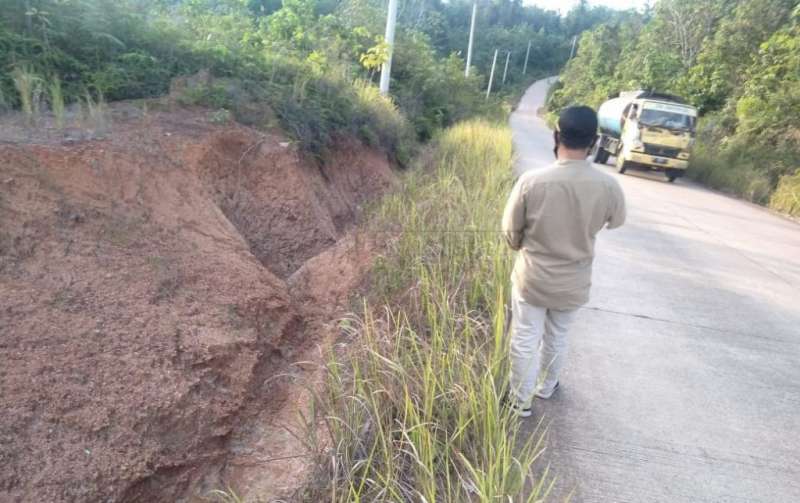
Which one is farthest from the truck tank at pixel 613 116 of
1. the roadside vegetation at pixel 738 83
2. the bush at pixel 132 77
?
the bush at pixel 132 77

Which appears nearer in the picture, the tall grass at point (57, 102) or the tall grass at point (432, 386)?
the tall grass at point (432, 386)

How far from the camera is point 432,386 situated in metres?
2.40

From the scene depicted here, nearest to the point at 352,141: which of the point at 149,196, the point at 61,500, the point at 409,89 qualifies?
the point at 149,196

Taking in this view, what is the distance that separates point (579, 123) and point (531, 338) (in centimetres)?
117

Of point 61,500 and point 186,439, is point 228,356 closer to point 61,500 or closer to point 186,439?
point 186,439

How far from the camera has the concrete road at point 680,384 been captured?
8.68 ft

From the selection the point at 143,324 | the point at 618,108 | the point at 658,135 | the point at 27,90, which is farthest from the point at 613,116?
the point at 143,324

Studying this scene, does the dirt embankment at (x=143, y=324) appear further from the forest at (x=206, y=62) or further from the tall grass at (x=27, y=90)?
the forest at (x=206, y=62)

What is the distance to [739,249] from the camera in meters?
7.52

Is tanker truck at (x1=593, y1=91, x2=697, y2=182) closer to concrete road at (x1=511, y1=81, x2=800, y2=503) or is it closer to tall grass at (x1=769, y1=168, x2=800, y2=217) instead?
tall grass at (x1=769, y1=168, x2=800, y2=217)

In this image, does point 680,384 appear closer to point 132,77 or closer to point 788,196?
point 132,77

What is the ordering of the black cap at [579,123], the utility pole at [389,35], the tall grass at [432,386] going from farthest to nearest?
the utility pole at [389,35] < the black cap at [579,123] < the tall grass at [432,386]

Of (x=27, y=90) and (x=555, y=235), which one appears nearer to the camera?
(x=555, y=235)

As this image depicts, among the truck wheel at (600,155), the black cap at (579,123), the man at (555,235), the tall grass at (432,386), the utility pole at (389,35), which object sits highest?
the utility pole at (389,35)
